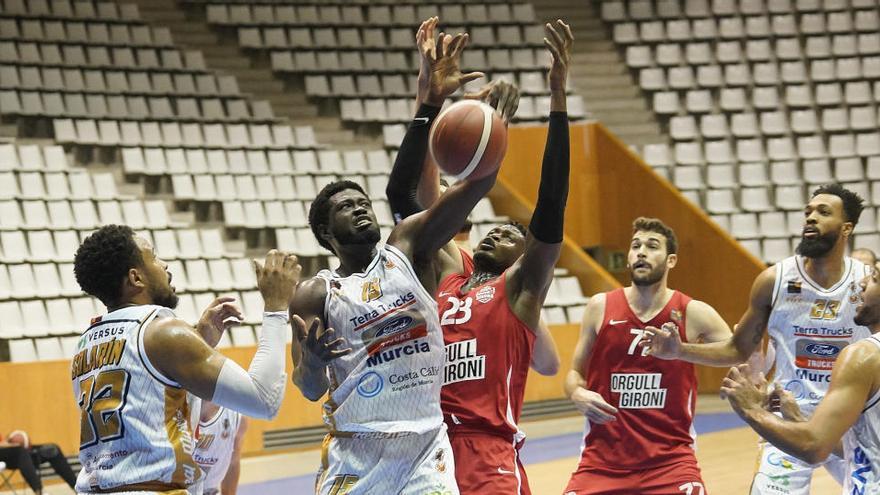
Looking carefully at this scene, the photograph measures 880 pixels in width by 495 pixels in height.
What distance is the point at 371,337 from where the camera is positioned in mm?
3936

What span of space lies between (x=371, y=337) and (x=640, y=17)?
16283mm

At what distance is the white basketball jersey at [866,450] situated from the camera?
155 inches

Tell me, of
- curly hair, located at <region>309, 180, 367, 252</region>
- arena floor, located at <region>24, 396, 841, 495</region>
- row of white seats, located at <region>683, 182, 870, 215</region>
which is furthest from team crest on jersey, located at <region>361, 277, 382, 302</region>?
row of white seats, located at <region>683, 182, 870, 215</region>

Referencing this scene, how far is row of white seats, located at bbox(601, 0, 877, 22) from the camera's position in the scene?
18.8m

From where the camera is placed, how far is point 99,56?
1569 cm

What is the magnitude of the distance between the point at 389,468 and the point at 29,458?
5738 millimetres

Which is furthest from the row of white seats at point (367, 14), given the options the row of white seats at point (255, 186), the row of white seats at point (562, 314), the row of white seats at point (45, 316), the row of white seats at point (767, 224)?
the row of white seats at point (45, 316)

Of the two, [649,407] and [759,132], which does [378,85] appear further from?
[649,407]

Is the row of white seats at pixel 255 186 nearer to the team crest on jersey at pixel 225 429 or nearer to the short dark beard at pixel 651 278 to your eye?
the team crest on jersey at pixel 225 429

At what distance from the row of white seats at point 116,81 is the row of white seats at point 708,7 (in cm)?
650

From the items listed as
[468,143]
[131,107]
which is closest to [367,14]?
[131,107]

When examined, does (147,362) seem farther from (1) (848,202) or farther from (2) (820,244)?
(1) (848,202)

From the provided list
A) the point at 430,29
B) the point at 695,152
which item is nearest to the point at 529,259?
the point at 430,29

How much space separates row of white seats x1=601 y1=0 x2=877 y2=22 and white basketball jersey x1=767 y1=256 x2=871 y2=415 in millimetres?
13655
